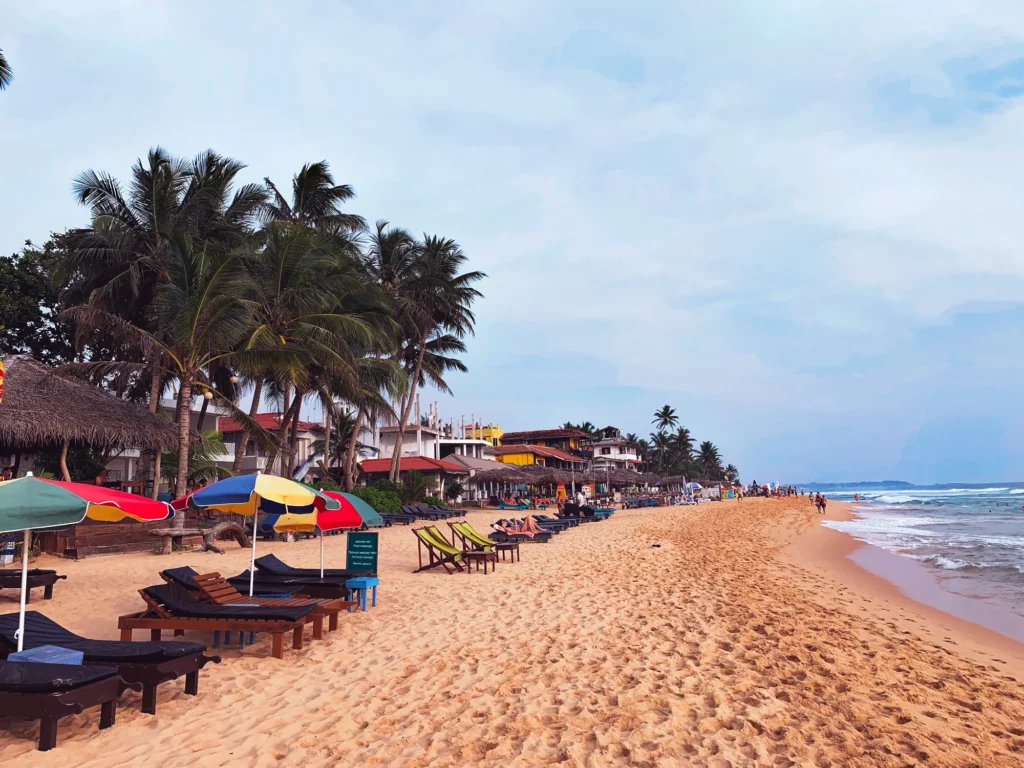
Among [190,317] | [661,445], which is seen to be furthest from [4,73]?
[661,445]

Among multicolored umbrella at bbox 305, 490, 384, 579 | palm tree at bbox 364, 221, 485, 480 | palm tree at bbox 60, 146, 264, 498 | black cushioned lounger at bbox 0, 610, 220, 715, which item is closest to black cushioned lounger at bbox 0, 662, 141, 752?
black cushioned lounger at bbox 0, 610, 220, 715

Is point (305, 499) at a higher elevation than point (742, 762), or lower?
higher

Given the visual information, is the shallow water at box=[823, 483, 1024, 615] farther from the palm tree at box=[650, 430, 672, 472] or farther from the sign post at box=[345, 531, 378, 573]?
the palm tree at box=[650, 430, 672, 472]

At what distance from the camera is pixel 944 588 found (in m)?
12.3

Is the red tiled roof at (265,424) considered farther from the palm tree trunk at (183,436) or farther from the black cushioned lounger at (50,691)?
the black cushioned lounger at (50,691)

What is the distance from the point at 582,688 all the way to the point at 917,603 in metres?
8.29

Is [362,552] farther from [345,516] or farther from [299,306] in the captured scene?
[299,306]

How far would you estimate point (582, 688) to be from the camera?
4895 mm

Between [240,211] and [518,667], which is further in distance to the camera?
[240,211]

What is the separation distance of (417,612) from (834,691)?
4.51 meters

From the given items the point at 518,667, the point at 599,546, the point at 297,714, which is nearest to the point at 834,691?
the point at 518,667

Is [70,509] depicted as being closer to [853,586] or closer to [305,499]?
[305,499]

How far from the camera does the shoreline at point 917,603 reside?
781cm

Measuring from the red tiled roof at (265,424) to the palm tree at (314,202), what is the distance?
12746 millimetres
